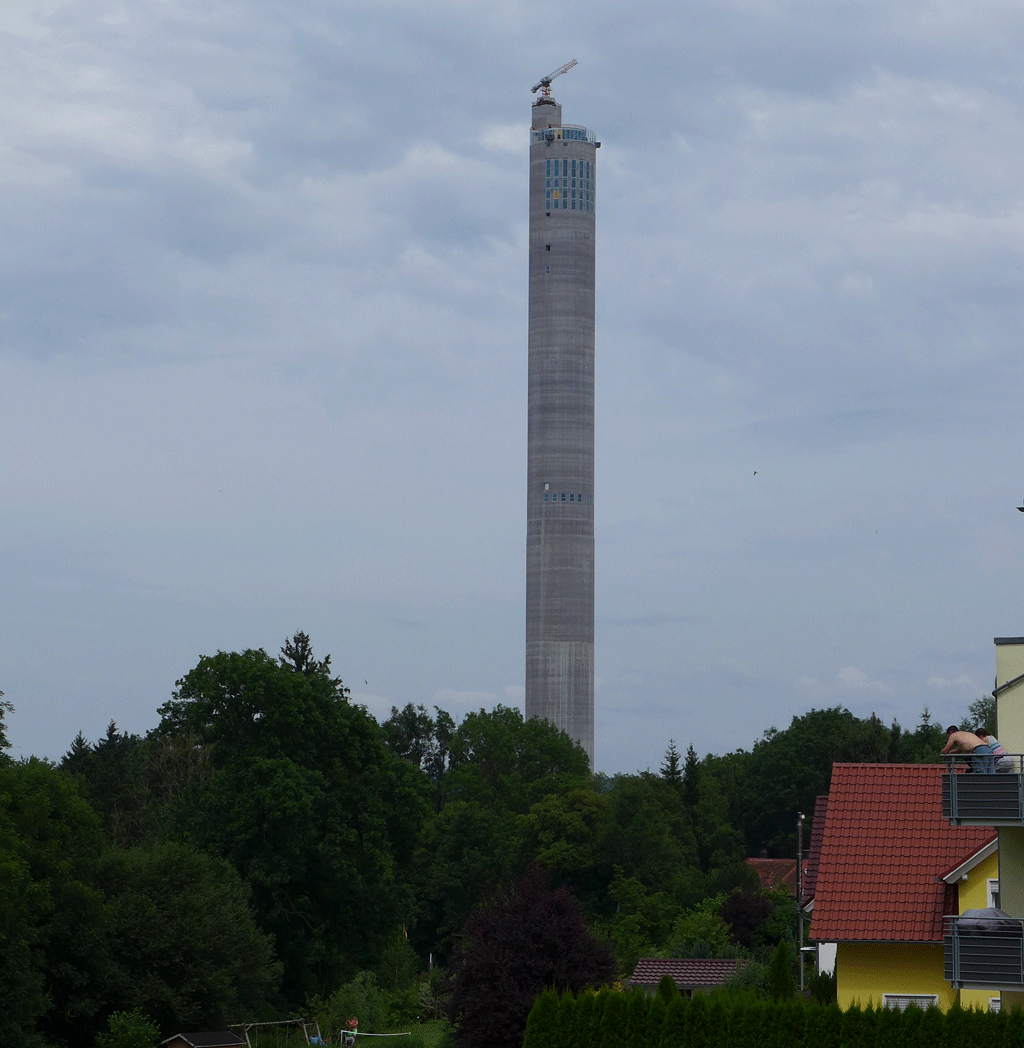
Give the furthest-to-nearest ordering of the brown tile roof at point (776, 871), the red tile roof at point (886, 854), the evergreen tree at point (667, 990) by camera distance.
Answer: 1. the brown tile roof at point (776, 871)
2. the red tile roof at point (886, 854)
3. the evergreen tree at point (667, 990)

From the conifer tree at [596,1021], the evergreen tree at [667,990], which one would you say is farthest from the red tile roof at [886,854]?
the conifer tree at [596,1021]

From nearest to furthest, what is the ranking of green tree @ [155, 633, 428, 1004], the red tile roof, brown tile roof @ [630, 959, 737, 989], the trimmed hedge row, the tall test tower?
the trimmed hedge row < the red tile roof < brown tile roof @ [630, 959, 737, 989] < green tree @ [155, 633, 428, 1004] < the tall test tower

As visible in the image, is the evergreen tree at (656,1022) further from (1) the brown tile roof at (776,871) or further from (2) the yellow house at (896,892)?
(1) the brown tile roof at (776,871)

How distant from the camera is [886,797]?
27.3 metres

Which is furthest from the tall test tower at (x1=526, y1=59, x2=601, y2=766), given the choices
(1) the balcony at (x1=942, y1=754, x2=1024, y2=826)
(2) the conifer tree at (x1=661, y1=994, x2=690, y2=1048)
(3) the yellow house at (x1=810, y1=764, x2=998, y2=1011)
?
(2) the conifer tree at (x1=661, y1=994, x2=690, y2=1048)

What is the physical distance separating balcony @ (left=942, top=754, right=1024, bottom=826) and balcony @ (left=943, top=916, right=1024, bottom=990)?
1459mm

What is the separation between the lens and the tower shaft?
124 meters

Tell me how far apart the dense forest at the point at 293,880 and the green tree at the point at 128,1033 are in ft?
3.67

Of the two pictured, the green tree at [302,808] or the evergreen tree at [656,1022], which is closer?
the evergreen tree at [656,1022]

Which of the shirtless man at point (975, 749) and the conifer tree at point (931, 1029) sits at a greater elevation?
the shirtless man at point (975, 749)

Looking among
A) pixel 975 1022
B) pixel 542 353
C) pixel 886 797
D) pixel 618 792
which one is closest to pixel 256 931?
pixel 886 797

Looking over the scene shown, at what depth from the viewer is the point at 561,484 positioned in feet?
408

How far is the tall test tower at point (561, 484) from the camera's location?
124312 millimetres

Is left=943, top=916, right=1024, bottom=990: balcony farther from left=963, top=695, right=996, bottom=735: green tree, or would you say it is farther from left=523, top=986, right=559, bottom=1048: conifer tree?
left=963, top=695, right=996, bottom=735: green tree
